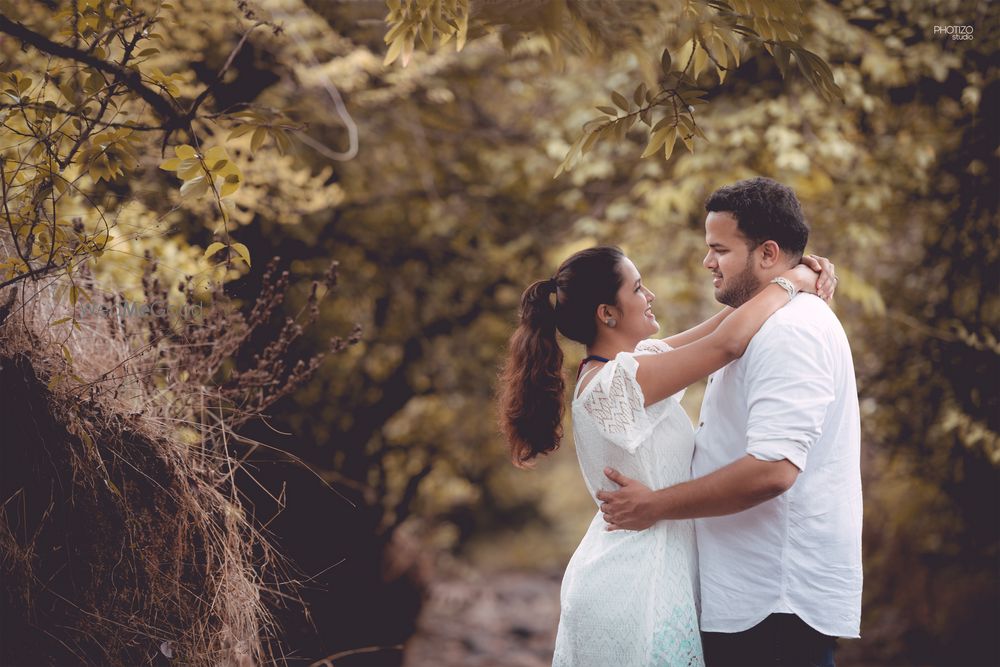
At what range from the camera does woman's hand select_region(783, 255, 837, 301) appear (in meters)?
2.38

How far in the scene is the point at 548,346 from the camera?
2617mm

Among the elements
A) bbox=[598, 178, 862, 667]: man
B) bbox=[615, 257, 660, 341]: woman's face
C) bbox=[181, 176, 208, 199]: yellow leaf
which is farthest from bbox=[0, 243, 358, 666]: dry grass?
bbox=[615, 257, 660, 341]: woman's face

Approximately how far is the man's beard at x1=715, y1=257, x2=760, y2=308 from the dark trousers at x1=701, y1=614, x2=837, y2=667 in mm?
882

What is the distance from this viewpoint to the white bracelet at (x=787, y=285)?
234 centimetres

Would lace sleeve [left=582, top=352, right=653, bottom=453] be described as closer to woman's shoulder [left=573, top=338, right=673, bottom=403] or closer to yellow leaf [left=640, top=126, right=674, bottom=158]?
woman's shoulder [left=573, top=338, right=673, bottom=403]

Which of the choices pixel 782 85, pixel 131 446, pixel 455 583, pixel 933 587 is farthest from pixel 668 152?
pixel 455 583

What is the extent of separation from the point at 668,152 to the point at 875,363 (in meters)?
5.26

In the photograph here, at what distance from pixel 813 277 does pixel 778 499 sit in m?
0.64

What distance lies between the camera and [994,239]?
5645mm

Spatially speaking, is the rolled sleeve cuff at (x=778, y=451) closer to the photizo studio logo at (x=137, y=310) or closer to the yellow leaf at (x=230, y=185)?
the yellow leaf at (x=230, y=185)

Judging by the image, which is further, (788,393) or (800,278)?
(800,278)

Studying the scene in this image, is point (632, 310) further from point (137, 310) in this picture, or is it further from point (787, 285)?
point (137, 310)

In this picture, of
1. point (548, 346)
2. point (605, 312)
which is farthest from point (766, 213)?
point (548, 346)

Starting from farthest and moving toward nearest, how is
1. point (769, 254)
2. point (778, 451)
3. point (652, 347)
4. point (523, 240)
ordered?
point (523, 240)
point (652, 347)
point (769, 254)
point (778, 451)
